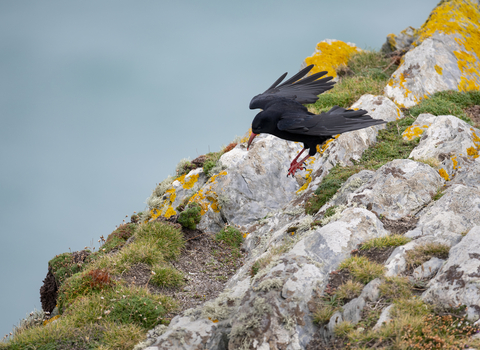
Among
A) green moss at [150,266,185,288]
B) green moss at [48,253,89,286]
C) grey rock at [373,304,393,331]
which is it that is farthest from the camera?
green moss at [48,253,89,286]

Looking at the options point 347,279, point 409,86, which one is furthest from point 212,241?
point 409,86

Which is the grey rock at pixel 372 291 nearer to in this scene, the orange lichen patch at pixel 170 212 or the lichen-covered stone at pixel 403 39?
the orange lichen patch at pixel 170 212

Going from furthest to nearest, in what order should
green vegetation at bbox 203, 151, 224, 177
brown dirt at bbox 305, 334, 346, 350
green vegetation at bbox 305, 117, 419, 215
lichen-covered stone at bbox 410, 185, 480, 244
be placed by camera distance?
green vegetation at bbox 203, 151, 224, 177 → green vegetation at bbox 305, 117, 419, 215 → lichen-covered stone at bbox 410, 185, 480, 244 → brown dirt at bbox 305, 334, 346, 350

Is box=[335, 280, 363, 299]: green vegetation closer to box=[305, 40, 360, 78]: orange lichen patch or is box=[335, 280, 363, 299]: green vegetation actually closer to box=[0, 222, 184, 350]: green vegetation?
box=[0, 222, 184, 350]: green vegetation

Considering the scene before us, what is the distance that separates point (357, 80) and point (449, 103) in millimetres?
3900

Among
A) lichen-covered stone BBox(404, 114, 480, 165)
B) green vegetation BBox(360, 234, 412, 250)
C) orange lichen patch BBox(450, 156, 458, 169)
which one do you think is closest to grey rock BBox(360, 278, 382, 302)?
green vegetation BBox(360, 234, 412, 250)

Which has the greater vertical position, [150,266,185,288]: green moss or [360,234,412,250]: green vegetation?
[150,266,185,288]: green moss

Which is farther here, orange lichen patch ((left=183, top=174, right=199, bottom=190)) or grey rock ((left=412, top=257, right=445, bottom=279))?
orange lichen patch ((left=183, top=174, right=199, bottom=190))

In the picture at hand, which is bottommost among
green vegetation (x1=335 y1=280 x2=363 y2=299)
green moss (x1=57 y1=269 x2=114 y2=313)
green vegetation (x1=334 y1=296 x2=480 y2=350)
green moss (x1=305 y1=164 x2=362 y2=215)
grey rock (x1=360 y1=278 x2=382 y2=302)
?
green vegetation (x1=334 y1=296 x2=480 y2=350)

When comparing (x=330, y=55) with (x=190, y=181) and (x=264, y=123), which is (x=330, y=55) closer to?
(x=190, y=181)

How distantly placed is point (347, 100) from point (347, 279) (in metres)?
10.4

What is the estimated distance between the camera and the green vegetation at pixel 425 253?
5.35 metres

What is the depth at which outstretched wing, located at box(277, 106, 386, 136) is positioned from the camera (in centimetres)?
609

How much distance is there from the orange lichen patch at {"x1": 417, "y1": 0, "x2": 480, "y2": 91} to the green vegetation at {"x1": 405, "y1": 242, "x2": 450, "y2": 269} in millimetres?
11953
